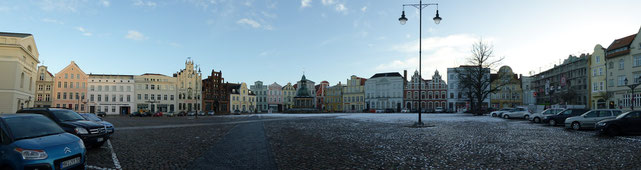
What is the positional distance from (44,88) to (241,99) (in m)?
46.2

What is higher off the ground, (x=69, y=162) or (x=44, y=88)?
(x=44, y=88)

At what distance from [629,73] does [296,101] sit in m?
57.2

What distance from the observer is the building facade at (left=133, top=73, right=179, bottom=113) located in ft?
269

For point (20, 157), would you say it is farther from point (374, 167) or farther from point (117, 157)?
point (374, 167)

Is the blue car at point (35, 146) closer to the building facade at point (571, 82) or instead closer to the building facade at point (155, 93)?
the building facade at point (571, 82)

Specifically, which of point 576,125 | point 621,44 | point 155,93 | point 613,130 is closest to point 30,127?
point 613,130

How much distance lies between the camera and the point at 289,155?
33.7 feet

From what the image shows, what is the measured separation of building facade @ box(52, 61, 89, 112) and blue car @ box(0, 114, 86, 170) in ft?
271

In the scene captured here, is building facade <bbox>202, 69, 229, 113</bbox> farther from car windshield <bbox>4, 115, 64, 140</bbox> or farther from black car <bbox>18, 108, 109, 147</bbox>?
car windshield <bbox>4, 115, 64, 140</bbox>

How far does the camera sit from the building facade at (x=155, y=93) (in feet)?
269

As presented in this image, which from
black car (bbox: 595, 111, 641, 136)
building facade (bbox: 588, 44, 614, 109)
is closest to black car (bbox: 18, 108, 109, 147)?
black car (bbox: 595, 111, 641, 136)

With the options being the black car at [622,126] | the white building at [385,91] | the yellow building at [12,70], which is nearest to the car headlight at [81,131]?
the black car at [622,126]

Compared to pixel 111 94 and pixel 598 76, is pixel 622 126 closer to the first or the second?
pixel 598 76

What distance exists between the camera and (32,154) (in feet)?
20.6
